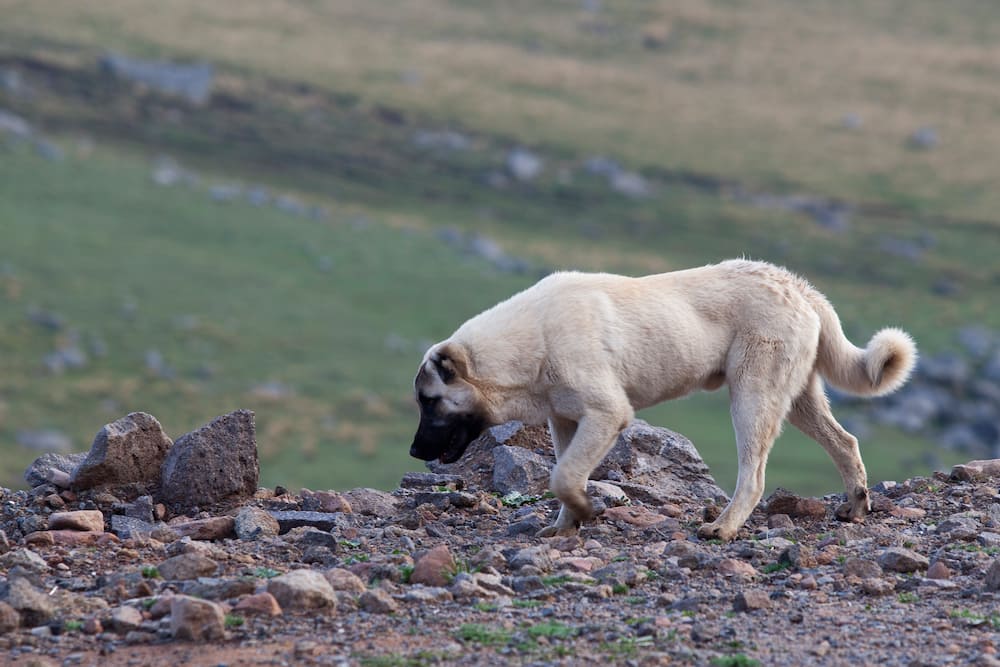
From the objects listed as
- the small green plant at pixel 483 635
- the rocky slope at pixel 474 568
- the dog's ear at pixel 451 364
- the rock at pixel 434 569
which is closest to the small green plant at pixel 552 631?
the rocky slope at pixel 474 568

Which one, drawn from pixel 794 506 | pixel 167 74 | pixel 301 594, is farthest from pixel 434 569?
pixel 167 74

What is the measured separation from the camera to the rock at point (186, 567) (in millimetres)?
9633

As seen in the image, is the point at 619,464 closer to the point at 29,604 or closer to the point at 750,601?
the point at 750,601

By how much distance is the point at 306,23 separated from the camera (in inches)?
3994

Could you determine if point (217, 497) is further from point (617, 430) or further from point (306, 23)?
point (306, 23)

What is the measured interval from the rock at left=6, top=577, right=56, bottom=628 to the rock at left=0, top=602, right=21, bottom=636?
7 centimetres

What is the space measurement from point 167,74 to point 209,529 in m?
85.5

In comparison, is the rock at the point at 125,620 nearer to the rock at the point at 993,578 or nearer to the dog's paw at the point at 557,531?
the dog's paw at the point at 557,531

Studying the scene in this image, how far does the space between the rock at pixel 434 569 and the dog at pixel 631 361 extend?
1.73m

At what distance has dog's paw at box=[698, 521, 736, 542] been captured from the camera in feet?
36.6

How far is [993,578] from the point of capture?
31.3ft

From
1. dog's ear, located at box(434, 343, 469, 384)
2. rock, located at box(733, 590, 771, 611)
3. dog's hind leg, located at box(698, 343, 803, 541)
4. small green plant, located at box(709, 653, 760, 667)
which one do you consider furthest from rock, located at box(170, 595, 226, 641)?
dog's hind leg, located at box(698, 343, 803, 541)

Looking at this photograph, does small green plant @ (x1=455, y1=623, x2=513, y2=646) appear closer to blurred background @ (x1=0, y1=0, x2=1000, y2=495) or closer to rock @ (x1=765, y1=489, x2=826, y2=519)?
rock @ (x1=765, y1=489, x2=826, y2=519)

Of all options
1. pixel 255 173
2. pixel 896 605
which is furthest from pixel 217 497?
pixel 255 173
